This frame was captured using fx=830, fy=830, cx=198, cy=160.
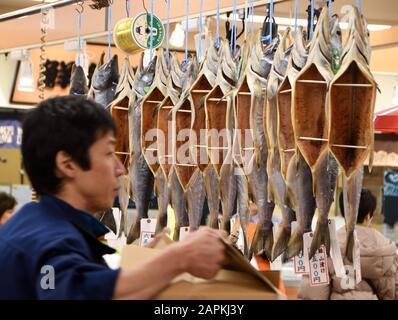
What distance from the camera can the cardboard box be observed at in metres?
1.69

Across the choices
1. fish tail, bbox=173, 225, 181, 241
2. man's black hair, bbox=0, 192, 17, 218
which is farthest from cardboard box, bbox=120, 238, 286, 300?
man's black hair, bbox=0, 192, 17, 218

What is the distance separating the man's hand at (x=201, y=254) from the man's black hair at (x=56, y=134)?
1.12 feet

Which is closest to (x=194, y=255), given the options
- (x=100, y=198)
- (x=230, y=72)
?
(x=100, y=198)

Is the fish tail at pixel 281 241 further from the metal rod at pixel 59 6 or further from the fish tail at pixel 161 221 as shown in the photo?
the metal rod at pixel 59 6

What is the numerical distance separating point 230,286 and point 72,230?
36cm

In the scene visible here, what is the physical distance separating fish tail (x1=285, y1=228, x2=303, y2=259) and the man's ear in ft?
3.65

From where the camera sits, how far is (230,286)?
1.72 m

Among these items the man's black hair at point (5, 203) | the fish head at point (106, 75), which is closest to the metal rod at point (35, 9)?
the fish head at point (106, 75)

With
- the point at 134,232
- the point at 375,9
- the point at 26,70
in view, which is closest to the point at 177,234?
the point at 134,232

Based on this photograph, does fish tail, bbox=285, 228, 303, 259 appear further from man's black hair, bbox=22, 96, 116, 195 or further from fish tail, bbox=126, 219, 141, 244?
man's black hair, bbox=22, 96, 116, 195

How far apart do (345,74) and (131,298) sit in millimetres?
1229

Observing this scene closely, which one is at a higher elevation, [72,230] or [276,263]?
[72,230]

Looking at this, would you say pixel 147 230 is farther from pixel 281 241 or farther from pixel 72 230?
pixel 72 230

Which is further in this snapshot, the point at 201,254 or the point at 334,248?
the point at 334,248
